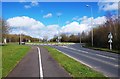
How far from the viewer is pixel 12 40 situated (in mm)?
167625

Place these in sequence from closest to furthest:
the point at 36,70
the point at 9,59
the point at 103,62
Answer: the point at 36,70
the point at 103,62
the point at 9,59

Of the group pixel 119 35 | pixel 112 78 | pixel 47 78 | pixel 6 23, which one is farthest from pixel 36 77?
pixel 6 23

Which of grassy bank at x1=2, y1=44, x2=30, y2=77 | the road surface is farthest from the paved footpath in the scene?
the road surface

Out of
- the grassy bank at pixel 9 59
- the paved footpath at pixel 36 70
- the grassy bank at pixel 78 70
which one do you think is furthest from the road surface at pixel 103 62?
the grassy bank at pixel 9 59

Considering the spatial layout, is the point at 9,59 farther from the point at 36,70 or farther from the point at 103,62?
the point at 36,70

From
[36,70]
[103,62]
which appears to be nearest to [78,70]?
[36,70]

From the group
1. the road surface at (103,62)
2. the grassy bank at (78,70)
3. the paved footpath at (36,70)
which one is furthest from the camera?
the road surface at (103,62)

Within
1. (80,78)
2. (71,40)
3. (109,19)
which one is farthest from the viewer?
(71,40)

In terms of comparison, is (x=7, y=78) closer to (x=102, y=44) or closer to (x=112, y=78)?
(x=112, y=78)

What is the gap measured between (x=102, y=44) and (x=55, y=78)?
186 ft

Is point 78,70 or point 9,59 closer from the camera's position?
point 78,70

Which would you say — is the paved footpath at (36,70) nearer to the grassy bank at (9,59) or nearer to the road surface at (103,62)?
the grassy bank at (9,59)

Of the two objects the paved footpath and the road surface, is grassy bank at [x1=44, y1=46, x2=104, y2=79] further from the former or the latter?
the road surface

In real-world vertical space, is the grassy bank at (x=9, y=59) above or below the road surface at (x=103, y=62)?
above
